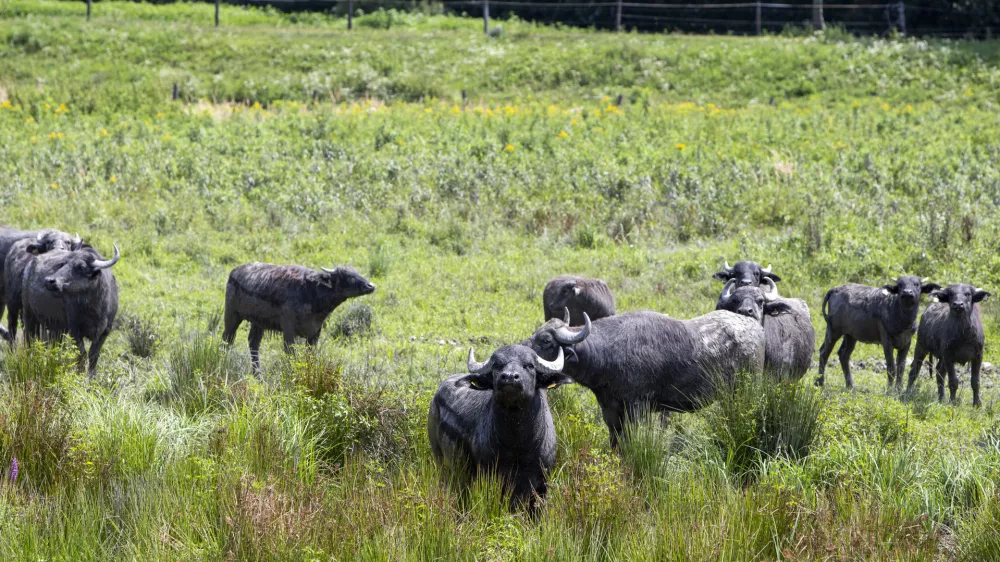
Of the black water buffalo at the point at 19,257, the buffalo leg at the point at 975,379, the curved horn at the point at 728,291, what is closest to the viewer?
the curved horn at the point at 728,291

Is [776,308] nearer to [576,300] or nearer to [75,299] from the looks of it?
[576,300]

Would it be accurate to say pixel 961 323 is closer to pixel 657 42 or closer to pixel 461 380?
pixel 461 380

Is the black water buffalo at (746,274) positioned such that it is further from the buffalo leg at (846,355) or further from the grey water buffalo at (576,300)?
the buffalo leg at (846,355)

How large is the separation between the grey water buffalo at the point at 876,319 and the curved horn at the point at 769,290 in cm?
144

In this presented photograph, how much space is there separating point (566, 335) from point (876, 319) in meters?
6.28

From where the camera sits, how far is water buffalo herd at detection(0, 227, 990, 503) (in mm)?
7098

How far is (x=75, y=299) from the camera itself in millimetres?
10914

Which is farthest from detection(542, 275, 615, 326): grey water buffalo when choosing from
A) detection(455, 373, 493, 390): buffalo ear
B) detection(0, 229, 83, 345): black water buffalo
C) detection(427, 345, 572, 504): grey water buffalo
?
detection(0, 229, 83, 345): black water buffalo

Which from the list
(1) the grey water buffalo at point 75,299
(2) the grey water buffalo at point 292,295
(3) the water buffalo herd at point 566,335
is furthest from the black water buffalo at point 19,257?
(2) the grey water buffalo at point 292,295

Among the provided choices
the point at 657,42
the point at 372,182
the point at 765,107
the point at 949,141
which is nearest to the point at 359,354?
the point at 372,182

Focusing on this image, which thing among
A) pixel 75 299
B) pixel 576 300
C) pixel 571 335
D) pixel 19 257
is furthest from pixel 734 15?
pixel 571 335

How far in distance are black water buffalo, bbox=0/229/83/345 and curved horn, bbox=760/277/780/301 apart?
7782 millimetres

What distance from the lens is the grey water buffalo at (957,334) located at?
37.7 ft

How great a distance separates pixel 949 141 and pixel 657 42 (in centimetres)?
1604
